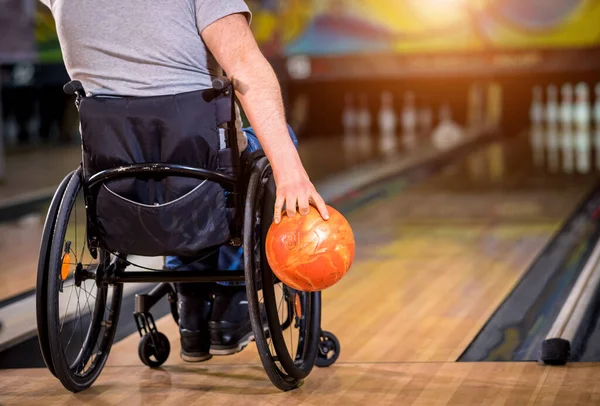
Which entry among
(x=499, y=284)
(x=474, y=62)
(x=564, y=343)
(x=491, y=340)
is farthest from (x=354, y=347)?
(x=474, y=62)

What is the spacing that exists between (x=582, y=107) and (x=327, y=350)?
Answer: 8.79 m

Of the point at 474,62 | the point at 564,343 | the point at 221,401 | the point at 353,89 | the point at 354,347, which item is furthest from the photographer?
the point at 353,89

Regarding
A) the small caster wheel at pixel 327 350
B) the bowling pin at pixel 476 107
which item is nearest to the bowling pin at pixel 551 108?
the bowling pin at pixel 476 107

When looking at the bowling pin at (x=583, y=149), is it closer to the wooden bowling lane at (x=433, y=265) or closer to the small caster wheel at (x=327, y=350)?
the wooden bowling lane at (x=433, y=265)

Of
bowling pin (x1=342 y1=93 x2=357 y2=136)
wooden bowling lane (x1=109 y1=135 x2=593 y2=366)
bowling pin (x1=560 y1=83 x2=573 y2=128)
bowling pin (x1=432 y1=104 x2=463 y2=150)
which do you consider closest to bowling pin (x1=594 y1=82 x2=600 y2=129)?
bowling pin (x1=560 y1=83 x2=573 y2=128)

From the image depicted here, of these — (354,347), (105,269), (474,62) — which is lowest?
(474,62)

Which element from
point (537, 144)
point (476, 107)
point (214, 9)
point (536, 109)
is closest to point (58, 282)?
point (214, 9)

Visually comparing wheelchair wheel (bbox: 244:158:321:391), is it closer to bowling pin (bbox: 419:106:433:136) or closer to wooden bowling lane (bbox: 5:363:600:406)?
wooden bowling lane (bbox: 5:363:600:406)

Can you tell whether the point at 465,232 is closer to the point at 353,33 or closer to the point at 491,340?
the point at 491,340

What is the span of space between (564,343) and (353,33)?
23.0 feet

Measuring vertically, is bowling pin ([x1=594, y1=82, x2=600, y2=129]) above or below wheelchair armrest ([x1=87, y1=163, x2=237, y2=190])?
below

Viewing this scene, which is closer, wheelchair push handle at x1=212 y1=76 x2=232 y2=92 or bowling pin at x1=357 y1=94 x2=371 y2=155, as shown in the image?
wheelchair push handle at x1=212 y1=76 x2=232 y2=92

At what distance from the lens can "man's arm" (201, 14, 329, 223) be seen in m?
2.11

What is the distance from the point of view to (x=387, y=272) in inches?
149
